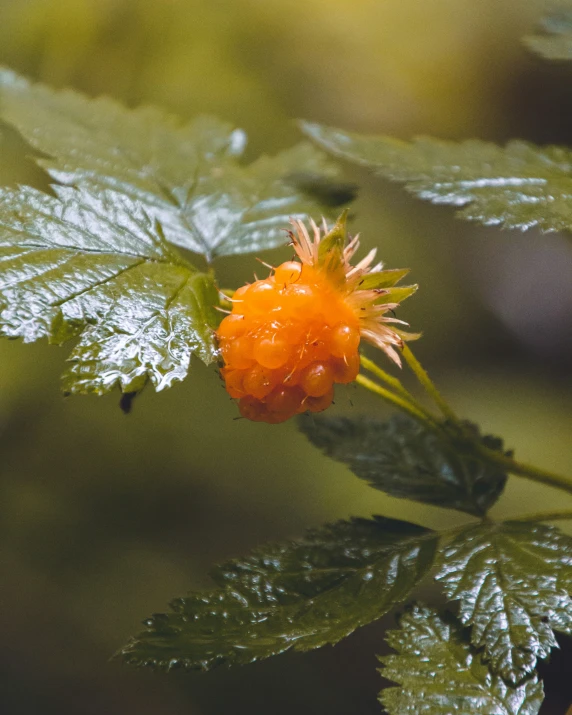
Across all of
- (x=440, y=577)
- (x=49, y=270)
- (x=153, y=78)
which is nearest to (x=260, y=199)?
(x=49, y=270)

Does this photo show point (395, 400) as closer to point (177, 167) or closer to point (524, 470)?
point (524, 470)

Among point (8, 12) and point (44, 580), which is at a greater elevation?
point (8, 12)

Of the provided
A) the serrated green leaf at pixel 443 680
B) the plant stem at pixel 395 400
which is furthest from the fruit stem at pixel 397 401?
the serrated green leaf at pixel 443 680

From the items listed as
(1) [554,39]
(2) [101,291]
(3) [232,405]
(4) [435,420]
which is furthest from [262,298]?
(3) [232,405]

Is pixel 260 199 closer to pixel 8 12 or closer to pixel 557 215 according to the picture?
pixel 557 215

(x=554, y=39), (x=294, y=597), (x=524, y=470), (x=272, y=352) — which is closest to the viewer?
(x=272, y=352)

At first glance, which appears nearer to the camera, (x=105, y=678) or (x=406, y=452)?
(x=406, y=452)

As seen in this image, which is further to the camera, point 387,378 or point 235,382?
point 387,378
